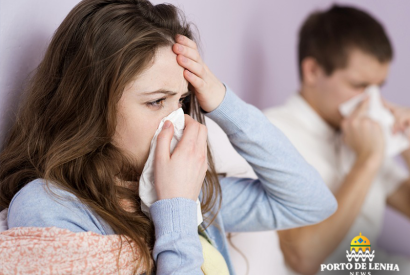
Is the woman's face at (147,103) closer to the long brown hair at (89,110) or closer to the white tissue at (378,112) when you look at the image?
the long brown hair at (89,110)

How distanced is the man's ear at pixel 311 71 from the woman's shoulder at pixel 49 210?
130cm

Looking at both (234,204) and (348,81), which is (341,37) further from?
(234,204)

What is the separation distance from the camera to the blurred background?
88cm

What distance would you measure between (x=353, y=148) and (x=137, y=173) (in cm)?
117

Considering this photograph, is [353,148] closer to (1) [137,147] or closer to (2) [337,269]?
(2) [337,269]

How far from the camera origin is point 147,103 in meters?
0.80

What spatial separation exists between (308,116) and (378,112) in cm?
30

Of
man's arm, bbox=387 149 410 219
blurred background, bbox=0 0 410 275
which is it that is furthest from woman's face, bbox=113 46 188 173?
man's arm, bbox=387 149 410 219

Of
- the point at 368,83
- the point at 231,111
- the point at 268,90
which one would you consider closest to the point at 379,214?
the point at 368,83

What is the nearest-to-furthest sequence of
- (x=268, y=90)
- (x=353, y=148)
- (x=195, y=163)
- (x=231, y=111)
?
1. (x=195, y=163)
2. (x=231, y=111)
3. (x=353, y=148)
4. (x=268, y=90)

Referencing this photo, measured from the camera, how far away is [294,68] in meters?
2.28

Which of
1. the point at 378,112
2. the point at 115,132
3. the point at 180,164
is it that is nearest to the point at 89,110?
the point at 115,132

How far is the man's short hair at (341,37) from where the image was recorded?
1815 millimetres

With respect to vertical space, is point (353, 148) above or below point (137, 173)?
below
